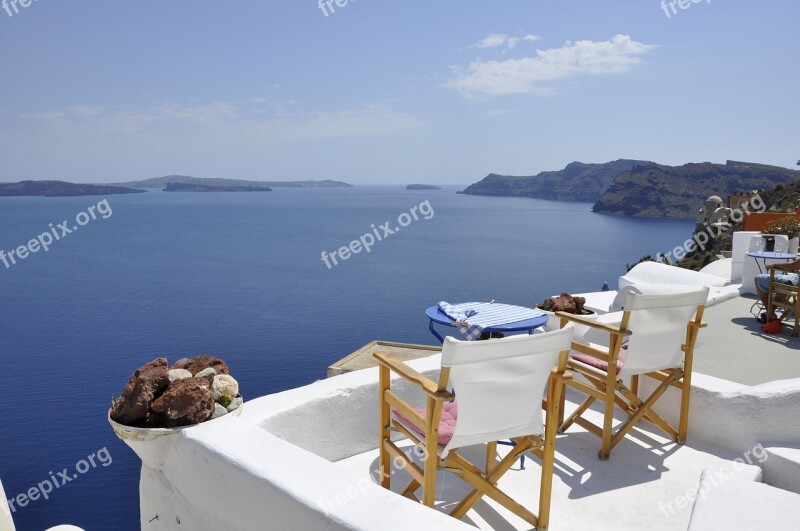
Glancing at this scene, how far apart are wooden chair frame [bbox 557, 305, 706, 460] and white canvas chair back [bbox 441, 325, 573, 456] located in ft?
2.49

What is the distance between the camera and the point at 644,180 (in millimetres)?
131375

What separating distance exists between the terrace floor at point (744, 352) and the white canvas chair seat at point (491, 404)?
2480 millimetres

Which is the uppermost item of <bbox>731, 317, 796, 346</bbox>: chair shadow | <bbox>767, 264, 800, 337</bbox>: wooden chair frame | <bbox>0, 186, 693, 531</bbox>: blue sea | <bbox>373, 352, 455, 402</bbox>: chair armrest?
<bbox>373, 352, 455, 402</bbox>: chair armrest

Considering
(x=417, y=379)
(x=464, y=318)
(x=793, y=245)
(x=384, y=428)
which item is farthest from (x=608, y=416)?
(x=793, y=245)

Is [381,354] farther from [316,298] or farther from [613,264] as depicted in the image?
[613,264]

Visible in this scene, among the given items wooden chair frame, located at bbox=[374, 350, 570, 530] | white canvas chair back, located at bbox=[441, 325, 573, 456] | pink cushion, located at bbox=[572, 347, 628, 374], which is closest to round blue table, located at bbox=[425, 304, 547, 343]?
pink cushion, located at bbox=[572, 347, 628, 374]

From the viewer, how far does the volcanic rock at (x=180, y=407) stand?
246cm

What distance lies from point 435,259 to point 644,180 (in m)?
83.7

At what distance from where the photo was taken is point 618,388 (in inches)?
121

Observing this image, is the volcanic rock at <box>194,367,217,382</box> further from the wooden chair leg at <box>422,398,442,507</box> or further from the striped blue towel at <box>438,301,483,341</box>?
the striped blue towel at <box>438,301,483,341</box>

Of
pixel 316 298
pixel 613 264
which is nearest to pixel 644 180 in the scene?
pixel 613 264

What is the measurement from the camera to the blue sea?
2906 centimetres

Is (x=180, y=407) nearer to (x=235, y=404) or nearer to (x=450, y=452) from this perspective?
(x=235, y=404)

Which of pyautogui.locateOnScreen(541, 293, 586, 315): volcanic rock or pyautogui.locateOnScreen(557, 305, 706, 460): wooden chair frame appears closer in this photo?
pyautogui.locateOnScreen(557, 305, 706, 460): wooden chair frame
